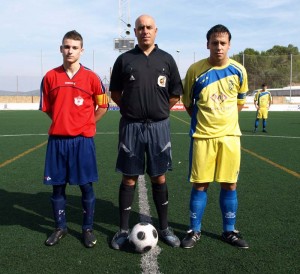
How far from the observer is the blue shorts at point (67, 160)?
3545 millimetres

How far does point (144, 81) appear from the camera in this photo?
3.38 m

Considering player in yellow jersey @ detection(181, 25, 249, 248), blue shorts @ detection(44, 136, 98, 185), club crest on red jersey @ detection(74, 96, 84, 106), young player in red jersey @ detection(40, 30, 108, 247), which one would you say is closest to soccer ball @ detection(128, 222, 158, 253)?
player in yellow jersey @ detection(181, 25, 249, 248)

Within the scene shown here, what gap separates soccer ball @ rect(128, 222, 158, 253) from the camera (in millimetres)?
3342

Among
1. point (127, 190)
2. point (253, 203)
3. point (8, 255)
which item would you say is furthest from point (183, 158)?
point (8, 255)

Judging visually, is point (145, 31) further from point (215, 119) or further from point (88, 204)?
point (88, 204)

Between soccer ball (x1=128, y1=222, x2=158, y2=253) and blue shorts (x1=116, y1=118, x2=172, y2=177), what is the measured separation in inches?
20.5

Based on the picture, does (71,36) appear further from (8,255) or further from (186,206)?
(186,206)

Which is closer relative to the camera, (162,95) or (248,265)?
(248,265)

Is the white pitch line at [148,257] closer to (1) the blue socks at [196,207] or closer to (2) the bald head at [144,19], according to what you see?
(1) the blue socks at [196,207]

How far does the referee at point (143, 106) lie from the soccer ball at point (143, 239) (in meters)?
0.18

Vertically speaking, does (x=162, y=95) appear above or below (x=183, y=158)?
above

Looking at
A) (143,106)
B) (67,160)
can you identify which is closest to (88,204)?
(67,160)

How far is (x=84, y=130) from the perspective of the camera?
11.7ft

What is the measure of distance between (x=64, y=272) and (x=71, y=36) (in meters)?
2.09
